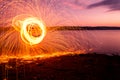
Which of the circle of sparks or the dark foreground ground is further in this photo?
the circle of sparks

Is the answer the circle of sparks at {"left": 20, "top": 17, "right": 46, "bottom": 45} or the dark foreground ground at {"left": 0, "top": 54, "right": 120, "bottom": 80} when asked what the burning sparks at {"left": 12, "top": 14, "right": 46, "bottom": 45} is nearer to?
the circle of sparks at {"left": 20, "top": 17, "right": 46, "bottom": 45}

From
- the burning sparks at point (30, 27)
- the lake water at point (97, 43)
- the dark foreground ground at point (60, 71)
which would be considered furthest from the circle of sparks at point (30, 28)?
the lake water at point (97, 43)

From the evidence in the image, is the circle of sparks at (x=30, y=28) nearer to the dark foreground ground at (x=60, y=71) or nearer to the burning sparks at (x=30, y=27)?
the burning sparks at (x=30, y=27)

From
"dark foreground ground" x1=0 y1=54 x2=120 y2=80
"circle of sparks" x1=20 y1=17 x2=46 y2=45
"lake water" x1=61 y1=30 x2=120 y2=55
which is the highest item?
"circle of sparks" x1=20 y1=17 x2=46 y2=45

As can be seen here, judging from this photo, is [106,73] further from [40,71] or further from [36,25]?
[36,25]

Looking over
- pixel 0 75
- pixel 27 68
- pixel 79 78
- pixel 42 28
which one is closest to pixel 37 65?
pixel 27 68

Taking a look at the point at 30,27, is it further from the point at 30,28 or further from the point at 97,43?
the point at 97,43

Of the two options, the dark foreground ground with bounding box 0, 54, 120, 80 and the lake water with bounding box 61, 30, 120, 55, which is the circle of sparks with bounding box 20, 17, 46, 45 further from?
the lake water with bounding box 61, 30, 120, 55

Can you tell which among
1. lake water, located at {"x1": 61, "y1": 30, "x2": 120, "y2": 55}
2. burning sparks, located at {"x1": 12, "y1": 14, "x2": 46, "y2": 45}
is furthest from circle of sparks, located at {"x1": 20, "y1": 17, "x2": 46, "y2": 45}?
lake water, located at {"x1": 61, "y1": 30, "x2": 120, "y2": 55}

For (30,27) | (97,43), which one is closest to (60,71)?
(30,27)

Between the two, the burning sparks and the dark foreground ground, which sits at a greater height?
the burning sparks

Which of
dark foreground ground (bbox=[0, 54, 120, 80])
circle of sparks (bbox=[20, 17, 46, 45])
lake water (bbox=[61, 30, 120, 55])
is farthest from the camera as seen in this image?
lake water (bbox=[61, 30, 120, 55])

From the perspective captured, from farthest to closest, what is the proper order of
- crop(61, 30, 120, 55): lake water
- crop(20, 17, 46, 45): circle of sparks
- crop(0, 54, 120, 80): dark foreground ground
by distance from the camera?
crop(61, 30, 120, 55): lake water, crop(20, 17, 46, 45): circle of sparks, crop(0, 54, 120, 80): dark foreground ground

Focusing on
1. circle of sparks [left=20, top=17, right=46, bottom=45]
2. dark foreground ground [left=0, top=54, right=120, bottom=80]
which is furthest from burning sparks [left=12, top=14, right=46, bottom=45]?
dark foreground ground [left=0, top=54, right=120, bottom=80]
